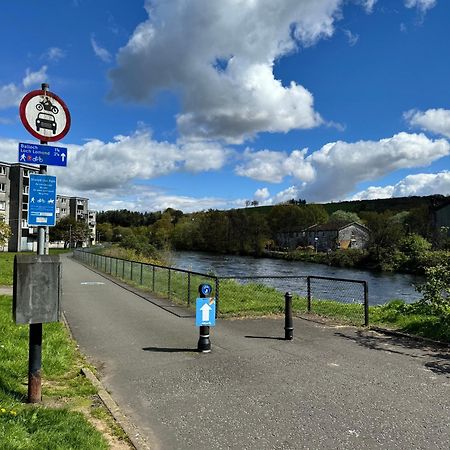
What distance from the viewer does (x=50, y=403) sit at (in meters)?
4.74

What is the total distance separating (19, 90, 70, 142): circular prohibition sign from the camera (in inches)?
192

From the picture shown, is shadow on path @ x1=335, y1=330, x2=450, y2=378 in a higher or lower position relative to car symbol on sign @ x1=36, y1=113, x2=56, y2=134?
lower

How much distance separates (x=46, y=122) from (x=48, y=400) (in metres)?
3.05

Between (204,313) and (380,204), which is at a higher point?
(380,204)

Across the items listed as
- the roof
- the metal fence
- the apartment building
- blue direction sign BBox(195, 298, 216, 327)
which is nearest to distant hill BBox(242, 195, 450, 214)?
the roof

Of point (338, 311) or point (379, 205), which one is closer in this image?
point (338, 311)

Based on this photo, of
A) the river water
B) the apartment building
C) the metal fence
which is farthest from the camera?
the apartment building

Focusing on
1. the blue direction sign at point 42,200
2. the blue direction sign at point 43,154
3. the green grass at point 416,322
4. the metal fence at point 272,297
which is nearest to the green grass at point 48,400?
the blue direction sign at point 42,200

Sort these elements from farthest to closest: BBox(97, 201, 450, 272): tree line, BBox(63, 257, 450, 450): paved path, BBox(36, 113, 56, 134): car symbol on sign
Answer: BBox(97, 201, 450, 272): tree line, BBox(36, 113, 56, 134): car symbol on sign, BBox(63, 257, 450, 450): paved path

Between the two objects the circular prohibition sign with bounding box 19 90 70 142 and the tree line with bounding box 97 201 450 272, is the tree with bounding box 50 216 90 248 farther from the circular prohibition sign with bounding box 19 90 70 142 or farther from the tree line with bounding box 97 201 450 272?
the circular prohibition sign with bounding box 19 90 70 142

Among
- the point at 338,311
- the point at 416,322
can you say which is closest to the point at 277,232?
the point at 338,311

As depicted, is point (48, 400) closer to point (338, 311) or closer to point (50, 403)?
point (50, 403)

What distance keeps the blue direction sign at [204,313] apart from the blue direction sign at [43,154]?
3.35 metres

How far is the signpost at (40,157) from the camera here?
185 inches
